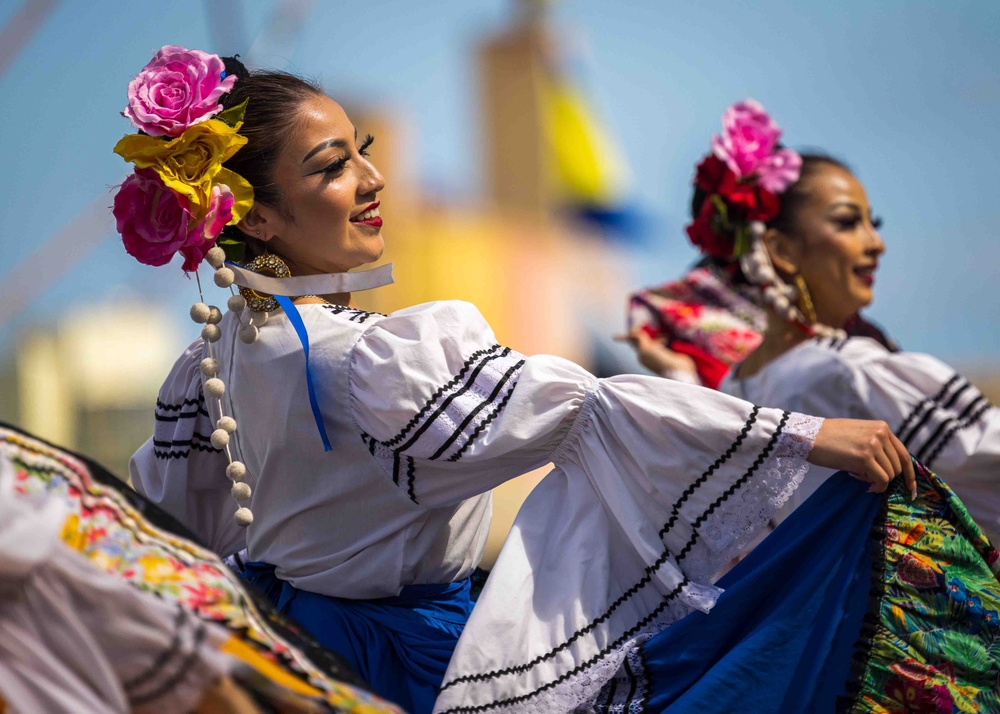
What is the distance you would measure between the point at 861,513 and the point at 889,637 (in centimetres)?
21

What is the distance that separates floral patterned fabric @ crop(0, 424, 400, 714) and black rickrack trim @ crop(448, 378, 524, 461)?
478 mm

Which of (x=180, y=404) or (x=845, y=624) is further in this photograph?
(x=180, y=404)

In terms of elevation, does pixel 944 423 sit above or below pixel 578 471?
below

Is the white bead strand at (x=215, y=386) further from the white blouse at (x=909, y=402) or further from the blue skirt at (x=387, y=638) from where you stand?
the white blouse at (x=909, y=402)

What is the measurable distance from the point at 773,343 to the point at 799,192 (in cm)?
43

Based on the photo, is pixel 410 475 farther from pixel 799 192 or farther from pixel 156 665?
pixel 799 192

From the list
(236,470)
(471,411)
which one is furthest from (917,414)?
(236,470)

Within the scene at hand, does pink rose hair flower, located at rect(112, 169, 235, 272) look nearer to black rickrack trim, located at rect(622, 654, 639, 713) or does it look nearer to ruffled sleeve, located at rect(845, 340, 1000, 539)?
black rickrack trim, located at rect(622, 654, 639, 713)

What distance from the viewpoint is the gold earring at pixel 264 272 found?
2051 mm

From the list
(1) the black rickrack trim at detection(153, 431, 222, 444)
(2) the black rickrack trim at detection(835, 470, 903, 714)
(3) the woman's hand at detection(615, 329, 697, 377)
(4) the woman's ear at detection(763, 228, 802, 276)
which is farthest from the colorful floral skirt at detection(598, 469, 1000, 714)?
(3) the woman's hand at detection(615, 329, 697, 377)

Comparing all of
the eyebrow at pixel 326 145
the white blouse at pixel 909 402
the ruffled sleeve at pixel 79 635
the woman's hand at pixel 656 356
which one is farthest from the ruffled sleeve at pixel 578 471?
the woman's hand at pixel 656 356

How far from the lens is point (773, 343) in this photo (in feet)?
10.6

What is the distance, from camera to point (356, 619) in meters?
2.02

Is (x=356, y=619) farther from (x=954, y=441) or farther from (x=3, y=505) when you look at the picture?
(x=954, y=441)
